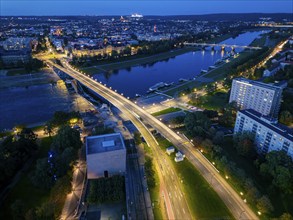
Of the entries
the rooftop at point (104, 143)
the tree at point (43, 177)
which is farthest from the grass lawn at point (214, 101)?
A: the tree at point (43, 177)

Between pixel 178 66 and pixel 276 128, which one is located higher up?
pixel 276 128

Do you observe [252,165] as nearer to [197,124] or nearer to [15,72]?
[197,124]

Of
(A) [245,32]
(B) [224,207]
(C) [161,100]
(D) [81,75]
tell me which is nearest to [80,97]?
(D) [81,75]

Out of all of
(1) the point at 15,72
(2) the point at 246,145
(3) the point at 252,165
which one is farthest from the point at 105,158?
(1) the point at 15,72

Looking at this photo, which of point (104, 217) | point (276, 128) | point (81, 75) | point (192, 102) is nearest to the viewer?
point (104, 217)

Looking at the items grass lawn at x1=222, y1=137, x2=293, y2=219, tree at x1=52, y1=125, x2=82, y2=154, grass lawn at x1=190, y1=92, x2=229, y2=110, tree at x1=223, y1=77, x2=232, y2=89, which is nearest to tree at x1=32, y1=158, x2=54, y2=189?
tree at x1=52, y1=125, x2=82, y2=154

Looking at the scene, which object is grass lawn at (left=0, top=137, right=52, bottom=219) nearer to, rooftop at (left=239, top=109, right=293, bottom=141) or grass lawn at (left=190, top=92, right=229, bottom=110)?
rooftop at (left=239, top=109, right=293, bottom=141)

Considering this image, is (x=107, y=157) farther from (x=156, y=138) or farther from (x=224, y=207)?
(x=224, y=207)
